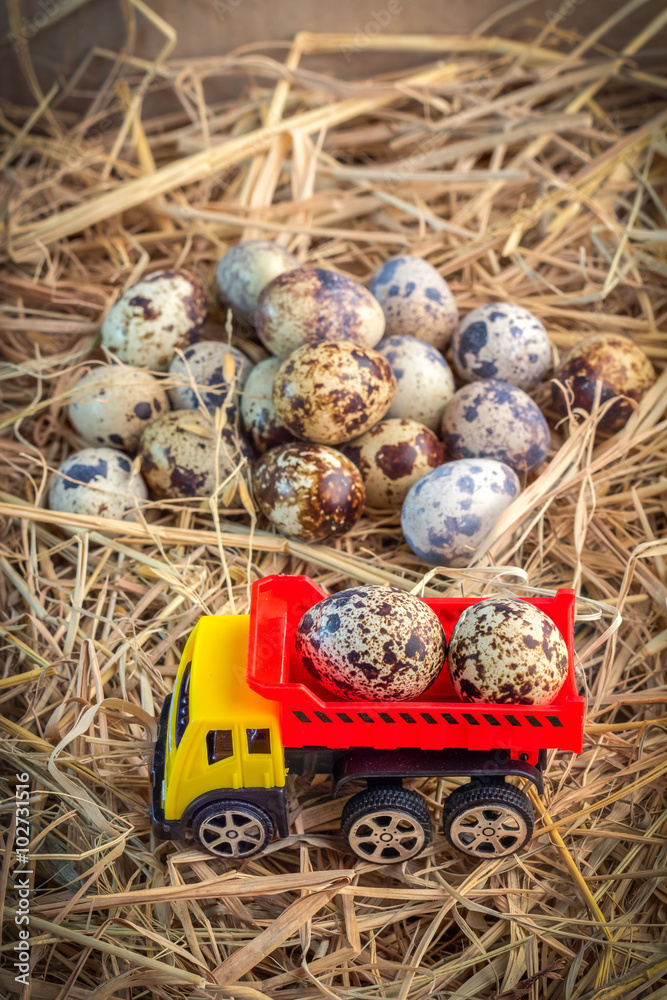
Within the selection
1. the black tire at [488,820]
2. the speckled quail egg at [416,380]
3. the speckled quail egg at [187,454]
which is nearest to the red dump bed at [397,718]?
the black tire at [488,820]

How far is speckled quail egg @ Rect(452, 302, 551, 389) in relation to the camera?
3447 millimetres

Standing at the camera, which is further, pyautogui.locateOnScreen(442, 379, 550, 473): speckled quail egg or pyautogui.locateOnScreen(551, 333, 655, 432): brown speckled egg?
pyautogui.locateOnScreen(551, 333, 655, 432): brown speckled egg

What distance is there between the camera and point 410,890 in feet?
7.57

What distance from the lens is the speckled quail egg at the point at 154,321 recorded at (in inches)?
139

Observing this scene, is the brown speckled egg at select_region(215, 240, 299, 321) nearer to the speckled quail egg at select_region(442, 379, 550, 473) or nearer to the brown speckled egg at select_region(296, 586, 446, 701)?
the speckled quail egg at select_region(442, 379, 550, 473)

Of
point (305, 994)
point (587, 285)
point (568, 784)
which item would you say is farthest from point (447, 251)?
point (305, 994)

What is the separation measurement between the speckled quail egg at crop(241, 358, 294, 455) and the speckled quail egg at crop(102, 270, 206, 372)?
46cm

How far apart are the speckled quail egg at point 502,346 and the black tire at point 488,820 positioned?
6.29 ft

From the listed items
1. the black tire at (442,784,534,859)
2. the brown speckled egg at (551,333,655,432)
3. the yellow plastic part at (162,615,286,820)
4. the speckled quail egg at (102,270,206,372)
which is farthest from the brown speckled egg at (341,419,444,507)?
the black tire at (442,784,534,859)

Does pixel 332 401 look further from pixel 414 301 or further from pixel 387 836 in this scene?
pixel 387 836

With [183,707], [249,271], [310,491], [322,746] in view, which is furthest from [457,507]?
[249,271]

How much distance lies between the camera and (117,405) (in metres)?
3.38

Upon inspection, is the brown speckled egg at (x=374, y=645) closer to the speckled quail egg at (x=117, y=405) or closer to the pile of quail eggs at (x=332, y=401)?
the pile of quail eggs at (x=332, y=401)

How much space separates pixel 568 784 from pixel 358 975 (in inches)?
35.3
